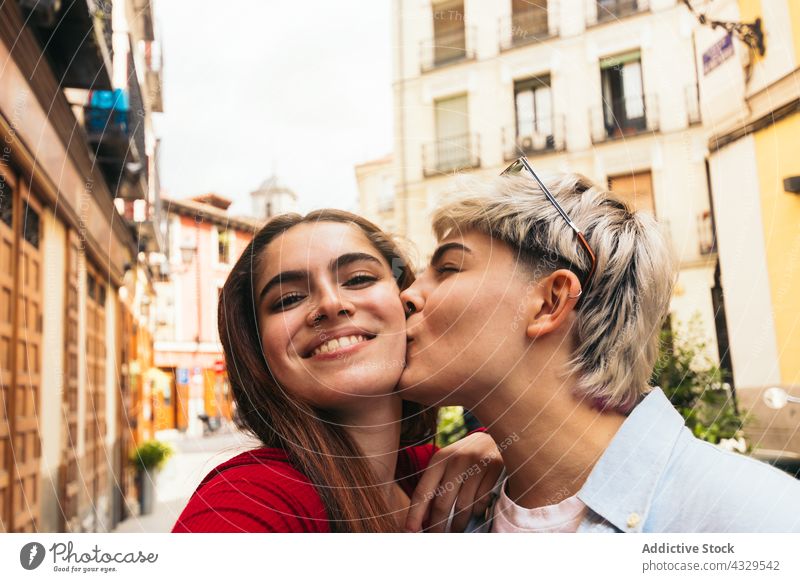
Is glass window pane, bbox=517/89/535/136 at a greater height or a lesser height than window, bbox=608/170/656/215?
greater

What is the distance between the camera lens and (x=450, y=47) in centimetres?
103

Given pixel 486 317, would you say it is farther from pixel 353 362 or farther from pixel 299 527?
pixel 299 527

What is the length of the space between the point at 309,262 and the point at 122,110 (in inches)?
23.7

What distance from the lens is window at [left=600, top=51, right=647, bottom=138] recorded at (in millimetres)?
1018

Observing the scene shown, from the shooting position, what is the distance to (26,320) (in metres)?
1.13

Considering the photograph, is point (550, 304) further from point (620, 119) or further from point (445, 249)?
point (620, 119)

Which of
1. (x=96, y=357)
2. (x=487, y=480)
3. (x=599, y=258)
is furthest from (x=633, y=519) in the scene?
(x=96, y=357)

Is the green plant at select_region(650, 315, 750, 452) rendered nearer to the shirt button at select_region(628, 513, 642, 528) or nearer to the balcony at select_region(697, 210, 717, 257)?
the balcony at select_region(697, 210, 717, 257)

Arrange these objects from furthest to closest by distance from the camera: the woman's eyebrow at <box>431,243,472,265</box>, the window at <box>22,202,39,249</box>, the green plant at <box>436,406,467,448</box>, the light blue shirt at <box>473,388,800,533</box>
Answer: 1. the green plant at <box>436,406,467,448</box>
2. the window at <box>22,202,39,249</box>
3. the woman's eyebrow at <box>431,243,472,265</box>
4. the light blue shirt at <box>473,388,800,533</box>

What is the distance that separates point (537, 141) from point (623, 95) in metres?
0.15

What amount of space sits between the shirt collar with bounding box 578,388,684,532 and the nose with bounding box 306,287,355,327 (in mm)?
346

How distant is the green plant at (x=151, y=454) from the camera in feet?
3.43

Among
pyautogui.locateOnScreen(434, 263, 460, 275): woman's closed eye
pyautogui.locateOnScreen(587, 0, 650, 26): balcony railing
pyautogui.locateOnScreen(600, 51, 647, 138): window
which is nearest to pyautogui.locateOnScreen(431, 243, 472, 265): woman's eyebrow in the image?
pyautogui.locateOnScreen(434, 263, 460, 275): woman's closed eye
